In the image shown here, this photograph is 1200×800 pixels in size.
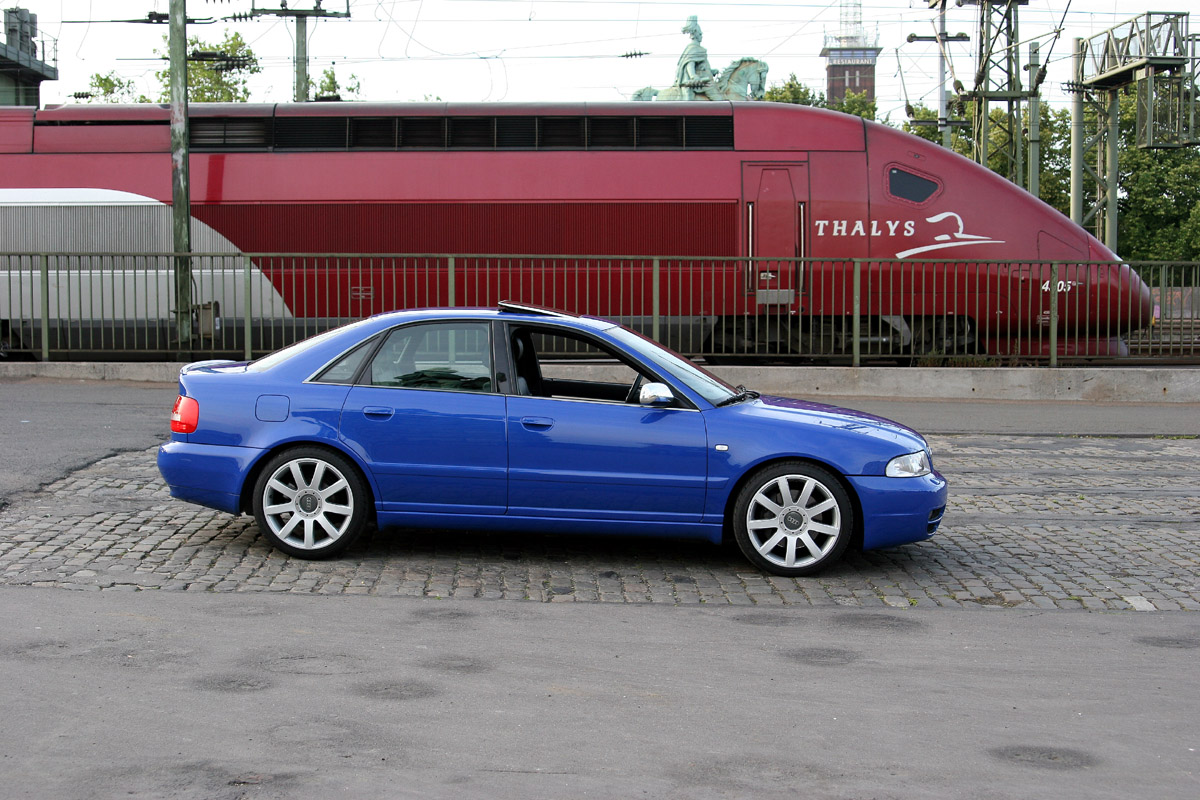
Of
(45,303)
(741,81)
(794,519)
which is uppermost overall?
(741,81)

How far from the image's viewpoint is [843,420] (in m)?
6.59

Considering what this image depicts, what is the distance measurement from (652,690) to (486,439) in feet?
7.09

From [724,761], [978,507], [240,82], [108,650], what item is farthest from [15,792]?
[240,82]

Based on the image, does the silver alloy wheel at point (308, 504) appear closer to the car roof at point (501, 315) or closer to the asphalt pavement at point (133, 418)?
the car roof at point (501, 315)

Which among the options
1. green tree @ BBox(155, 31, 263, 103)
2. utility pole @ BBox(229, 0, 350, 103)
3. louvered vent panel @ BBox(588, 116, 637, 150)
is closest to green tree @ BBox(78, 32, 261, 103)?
green tree @ BBox(155, 31, 263, 103)

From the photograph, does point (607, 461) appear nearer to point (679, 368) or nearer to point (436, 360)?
point (679, 368)

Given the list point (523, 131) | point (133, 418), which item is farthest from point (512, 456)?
point (523, 131)

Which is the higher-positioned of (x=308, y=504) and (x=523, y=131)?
(x=523, y=131)

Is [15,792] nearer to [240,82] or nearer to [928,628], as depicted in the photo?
[928,628]

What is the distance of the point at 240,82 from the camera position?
173 feet

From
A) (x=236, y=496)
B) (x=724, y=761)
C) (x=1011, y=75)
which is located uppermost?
(x=1011, y=75)

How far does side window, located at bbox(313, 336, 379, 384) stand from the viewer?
6.61 m

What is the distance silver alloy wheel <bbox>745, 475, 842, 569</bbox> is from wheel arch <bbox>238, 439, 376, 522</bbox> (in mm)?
1926

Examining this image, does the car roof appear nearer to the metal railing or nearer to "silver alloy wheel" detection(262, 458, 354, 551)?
"silver alloy wheel" detection(262, 458, 354, 551)
